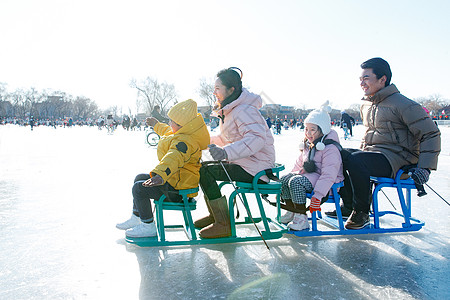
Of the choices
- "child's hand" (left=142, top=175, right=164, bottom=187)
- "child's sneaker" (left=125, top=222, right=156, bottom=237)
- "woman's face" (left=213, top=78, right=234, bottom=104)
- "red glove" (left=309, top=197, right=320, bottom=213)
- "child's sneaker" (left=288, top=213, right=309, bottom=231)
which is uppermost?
"woman's face" (left=213, top=78, right=234, bottom=104)

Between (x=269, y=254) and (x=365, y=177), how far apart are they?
41.2 inches

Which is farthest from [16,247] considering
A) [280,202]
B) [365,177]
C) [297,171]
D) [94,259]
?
[365,177]

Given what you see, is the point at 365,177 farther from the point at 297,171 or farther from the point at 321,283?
the point at 321,283

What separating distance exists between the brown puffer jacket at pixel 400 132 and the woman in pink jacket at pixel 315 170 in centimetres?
43

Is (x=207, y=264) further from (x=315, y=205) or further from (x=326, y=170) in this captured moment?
(x=326, y=170)

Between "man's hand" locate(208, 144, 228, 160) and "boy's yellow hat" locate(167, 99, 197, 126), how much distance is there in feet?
1.04

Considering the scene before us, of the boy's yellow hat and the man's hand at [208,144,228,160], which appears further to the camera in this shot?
the boy's yellow hat

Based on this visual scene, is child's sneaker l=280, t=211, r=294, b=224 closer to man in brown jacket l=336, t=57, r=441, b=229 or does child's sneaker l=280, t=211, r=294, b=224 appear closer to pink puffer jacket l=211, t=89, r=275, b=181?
man in brown jacket l=336, t=57, r=441, b=229

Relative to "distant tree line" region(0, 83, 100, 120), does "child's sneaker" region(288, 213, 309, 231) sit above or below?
below

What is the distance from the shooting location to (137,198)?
284cm

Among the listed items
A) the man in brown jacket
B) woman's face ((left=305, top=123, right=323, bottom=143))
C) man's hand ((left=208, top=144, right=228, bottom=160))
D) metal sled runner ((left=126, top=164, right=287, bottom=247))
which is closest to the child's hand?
metal sled runner ((left=126, top=164, right=287, bottom=247))

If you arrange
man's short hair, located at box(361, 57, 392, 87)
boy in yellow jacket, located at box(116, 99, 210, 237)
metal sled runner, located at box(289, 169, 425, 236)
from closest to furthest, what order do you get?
1. boy in yellow jacket, located at box(116, 99, 210, 237)
2. metal sled runner, located at box(289, 169, 425, 236)
3. man's short hair, located at box(361, 57, 392, 87)

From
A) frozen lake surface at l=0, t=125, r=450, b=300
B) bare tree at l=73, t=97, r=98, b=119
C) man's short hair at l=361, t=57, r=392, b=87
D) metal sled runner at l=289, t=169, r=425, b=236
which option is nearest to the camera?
frozen lake surface at l=0, t=125, r=450, b=300

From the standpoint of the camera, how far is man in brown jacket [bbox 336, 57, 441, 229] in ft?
9.67
